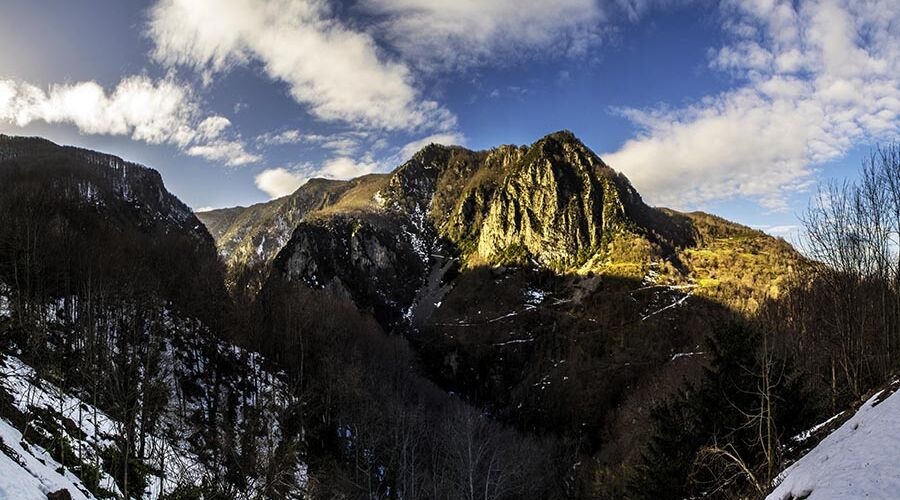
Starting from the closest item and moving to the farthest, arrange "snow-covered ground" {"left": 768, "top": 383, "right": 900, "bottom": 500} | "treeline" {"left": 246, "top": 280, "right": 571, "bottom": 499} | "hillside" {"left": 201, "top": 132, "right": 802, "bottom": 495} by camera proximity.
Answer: "snow-covered ground" {"left": 768, "top": 383, "right": 900, "bottom": 500}, "treeline" {"left": 246, "top": 280, "right": 571, "bottom": 499}, "hillside" {"left": 201, "top": 132, "right": 802, "bottom": 495}

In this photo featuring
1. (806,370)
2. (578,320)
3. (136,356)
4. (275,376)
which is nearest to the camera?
(806,370)

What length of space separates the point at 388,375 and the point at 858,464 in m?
71.5

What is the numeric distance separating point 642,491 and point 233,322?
5297cm

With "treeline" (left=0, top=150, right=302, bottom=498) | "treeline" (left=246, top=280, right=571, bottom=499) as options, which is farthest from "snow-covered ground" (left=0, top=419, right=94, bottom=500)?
"treeline" (left=246, top=280, right=571, bottom=499)

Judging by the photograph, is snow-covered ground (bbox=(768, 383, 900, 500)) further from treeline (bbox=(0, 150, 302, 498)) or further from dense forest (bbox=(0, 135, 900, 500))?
treeline (bbox=(0, 150, 302, 498))

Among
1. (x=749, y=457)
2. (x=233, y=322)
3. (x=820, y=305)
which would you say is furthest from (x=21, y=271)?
(x=820, y=305)

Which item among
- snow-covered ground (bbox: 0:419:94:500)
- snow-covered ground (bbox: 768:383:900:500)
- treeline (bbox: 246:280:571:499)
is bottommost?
treeline (bbox: 246:280:571:499)

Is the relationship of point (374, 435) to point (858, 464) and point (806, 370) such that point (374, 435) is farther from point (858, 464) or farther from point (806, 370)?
point (858, 464)

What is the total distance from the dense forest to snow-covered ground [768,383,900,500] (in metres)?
0.80

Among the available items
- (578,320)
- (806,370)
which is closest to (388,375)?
(806,370)

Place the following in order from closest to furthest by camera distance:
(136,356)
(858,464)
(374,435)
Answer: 1. (858,464)
2. (136,356)
3. (374,435)

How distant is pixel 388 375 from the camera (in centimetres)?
7569

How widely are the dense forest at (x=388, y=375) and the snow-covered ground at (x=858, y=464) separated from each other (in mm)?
795

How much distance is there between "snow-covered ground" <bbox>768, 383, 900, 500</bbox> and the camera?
23.5ft
